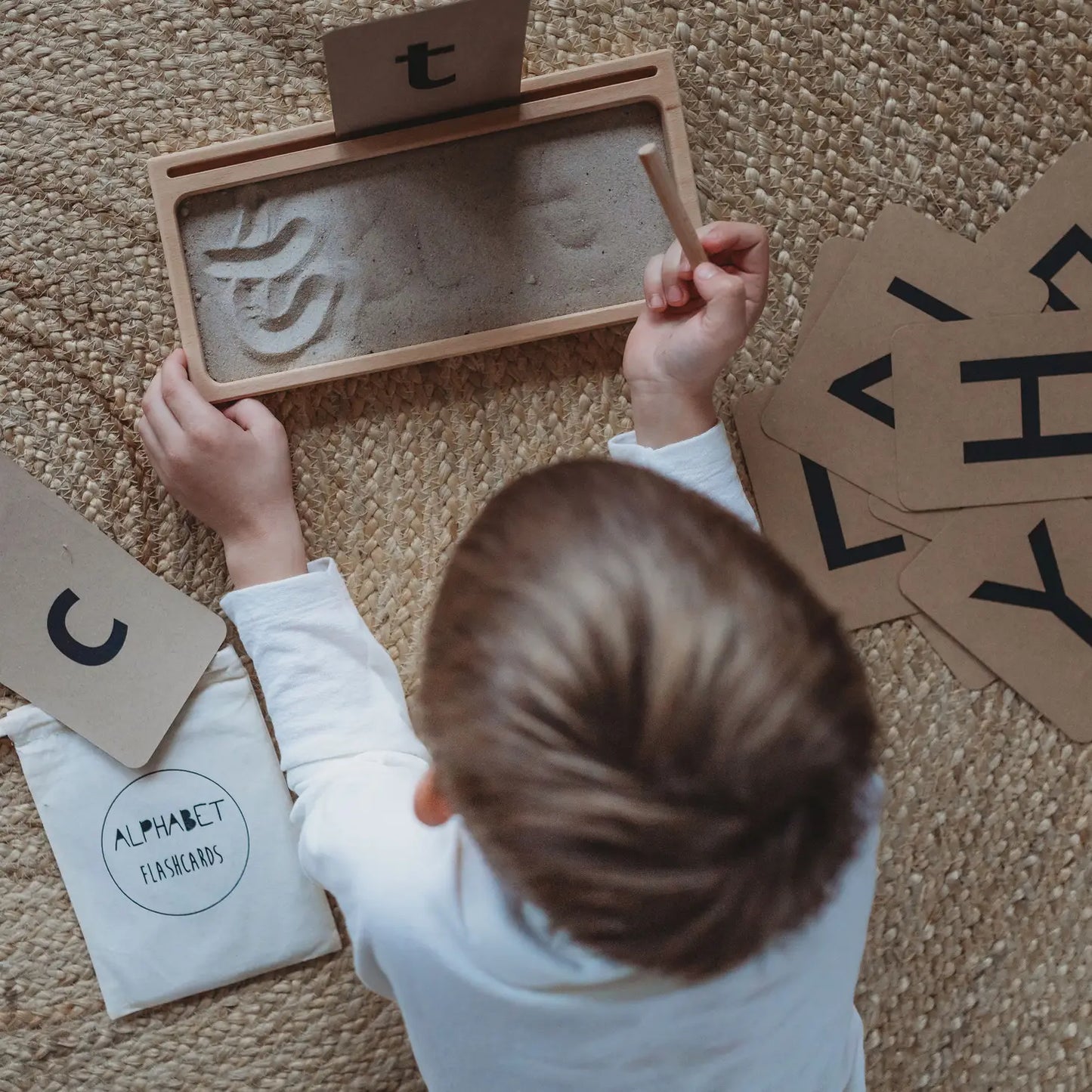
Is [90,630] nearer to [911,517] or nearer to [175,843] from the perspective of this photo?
[175,843]

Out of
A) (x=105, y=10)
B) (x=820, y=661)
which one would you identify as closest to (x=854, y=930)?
(x=820, y=661)

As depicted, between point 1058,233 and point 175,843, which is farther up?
point 1058,233

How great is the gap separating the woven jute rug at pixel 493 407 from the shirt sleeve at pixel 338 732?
6 centimetres

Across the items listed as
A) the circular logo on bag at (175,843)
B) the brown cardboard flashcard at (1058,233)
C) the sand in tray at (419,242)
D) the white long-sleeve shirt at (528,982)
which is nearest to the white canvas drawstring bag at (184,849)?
the circular logo on bag at (175,843)

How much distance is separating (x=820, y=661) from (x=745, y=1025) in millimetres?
186

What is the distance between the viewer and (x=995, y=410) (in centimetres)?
64

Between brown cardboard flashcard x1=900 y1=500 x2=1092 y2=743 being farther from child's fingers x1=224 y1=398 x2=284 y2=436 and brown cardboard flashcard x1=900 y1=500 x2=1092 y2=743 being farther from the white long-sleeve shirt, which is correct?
child's fingers x1=224 y1=398 x2=284 y2=436

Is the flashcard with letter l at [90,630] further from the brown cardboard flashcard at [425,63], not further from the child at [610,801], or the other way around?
the brown cardboard flashcard at [425,63]

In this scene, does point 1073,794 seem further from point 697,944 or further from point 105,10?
point 105,10

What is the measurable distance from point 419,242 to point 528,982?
0.43 metres

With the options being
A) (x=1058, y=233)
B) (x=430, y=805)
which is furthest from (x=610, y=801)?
(x=1058, y=233)

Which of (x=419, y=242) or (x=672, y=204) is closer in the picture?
(x=672, y=204)

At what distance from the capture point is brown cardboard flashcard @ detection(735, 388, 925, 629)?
25.4 inches

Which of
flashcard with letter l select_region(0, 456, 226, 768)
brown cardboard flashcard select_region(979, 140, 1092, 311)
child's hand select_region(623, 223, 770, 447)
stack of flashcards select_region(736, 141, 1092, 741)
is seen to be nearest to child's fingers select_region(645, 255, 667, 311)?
child's hand select_region(623, 223, 770, 447)
